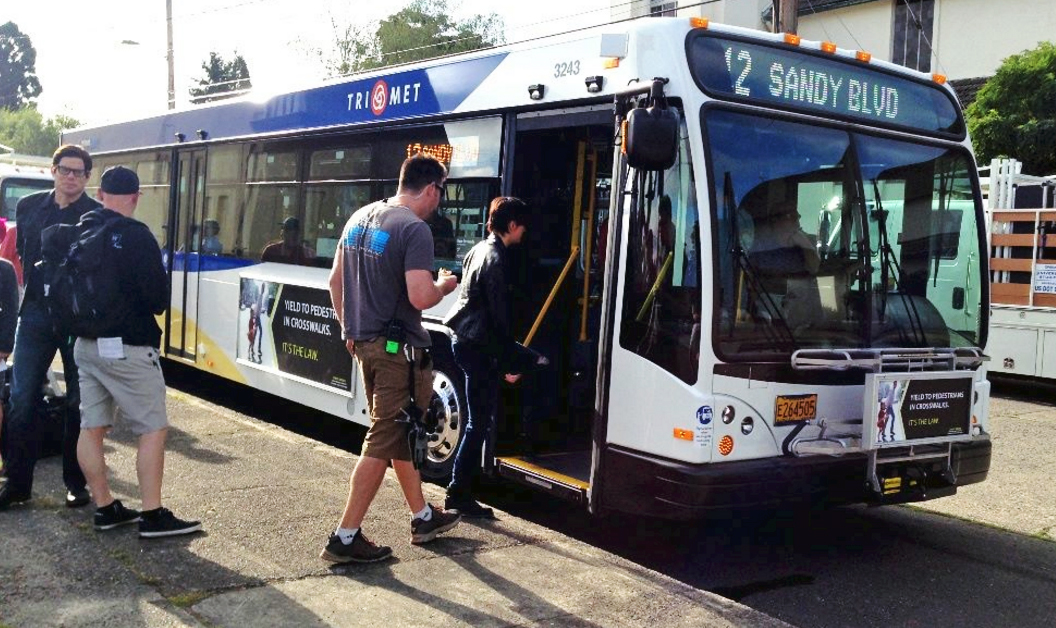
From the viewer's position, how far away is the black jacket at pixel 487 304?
5953mm

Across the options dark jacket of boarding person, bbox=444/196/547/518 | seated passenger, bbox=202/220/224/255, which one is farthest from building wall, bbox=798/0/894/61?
dark jacket of boarding person, bbox=444/196/547/518

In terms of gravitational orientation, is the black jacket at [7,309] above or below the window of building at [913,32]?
below

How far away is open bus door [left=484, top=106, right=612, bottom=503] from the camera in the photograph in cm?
666

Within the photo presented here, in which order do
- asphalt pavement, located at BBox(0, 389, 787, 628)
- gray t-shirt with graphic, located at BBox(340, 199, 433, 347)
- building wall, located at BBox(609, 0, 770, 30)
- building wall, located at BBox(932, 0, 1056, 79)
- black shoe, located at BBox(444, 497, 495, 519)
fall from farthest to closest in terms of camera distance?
building wall, located at BBox(609, 0, 770, 30)
building wall, located at BBox(932, 0, 1056, 79)
black shoe, located at BBox(444, 497, 495, 519)
gray t-shirt with graphic, located at BBox(340, 199, 433, 347)
asphalt pavement, located at BBox(0, 389, 787, 628)

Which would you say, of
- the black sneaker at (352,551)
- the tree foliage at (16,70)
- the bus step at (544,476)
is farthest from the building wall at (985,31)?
the tree foliage at (16,70)

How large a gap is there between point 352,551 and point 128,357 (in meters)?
1.46

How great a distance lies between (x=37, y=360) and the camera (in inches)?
236

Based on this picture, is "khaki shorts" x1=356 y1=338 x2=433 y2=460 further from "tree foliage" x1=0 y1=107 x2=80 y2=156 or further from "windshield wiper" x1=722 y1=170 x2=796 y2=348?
"tree foliage" x1=0 y1=107 x2=80 y2=156

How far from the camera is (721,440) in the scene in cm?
525

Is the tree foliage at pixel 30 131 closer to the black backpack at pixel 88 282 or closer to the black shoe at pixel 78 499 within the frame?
the black shoe at pixel 78 499

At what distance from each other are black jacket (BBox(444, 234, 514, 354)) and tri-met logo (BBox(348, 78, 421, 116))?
209 cm

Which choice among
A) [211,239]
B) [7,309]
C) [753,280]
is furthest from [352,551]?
[211,239]

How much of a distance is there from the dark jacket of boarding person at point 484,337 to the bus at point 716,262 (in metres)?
0.33

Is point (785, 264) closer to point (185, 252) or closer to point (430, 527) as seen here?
point (430, 527)
